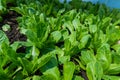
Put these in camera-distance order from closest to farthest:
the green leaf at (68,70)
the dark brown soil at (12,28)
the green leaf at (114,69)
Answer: the green leaf at (68,70), the green leaf at (114,69), the dark brown soil at (12,28)

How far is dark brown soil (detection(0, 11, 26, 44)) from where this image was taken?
5.64 feet

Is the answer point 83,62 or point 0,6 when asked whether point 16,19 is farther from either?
point 83,62

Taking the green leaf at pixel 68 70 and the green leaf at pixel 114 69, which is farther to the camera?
the green leaf at pixel 114 69

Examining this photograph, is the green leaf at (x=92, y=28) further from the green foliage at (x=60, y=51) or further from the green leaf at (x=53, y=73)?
the green leaf at (x=53, y=73)

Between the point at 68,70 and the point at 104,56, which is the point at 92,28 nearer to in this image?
the point at 104,56

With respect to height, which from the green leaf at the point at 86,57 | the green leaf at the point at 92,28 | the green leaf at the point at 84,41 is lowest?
the green leaf at the point at 86,57

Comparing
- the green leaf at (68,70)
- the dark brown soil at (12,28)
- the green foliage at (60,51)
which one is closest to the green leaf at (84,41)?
the green foliage at (60,51)

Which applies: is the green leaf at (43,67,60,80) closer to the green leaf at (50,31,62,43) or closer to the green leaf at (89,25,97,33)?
the green leaf at (50,31,62,43)

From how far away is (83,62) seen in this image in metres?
1.49

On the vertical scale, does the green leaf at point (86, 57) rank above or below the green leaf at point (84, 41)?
below

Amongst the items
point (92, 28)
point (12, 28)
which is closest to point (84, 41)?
point (92, 28)

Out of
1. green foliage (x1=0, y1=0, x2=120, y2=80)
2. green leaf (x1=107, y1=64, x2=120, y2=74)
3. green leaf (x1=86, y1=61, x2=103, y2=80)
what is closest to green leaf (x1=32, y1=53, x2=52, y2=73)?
green foliage (x1=0, y1=0, x2=120, y2=80)

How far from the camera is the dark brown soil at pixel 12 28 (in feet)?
5.64

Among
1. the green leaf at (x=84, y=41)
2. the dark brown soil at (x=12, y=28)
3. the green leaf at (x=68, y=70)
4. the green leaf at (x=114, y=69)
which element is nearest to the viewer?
the green leaf at (x=68, y=70)
